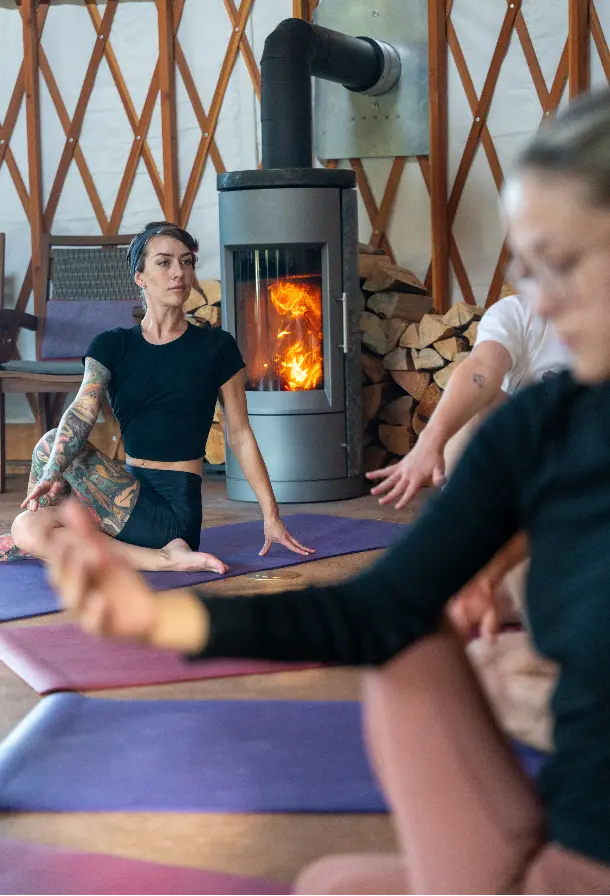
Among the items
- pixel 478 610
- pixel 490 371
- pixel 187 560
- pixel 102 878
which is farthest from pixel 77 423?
pixel 478 610

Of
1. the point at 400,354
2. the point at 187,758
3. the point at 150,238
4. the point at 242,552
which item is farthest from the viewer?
the point at 400,354

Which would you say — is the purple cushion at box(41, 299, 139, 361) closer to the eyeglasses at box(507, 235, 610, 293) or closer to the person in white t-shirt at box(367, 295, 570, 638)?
the person in white t-shirt at box(367, 295, 570, 638)

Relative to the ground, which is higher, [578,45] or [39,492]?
[578,45]

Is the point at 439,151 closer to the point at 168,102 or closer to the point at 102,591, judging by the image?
the point at 168,102

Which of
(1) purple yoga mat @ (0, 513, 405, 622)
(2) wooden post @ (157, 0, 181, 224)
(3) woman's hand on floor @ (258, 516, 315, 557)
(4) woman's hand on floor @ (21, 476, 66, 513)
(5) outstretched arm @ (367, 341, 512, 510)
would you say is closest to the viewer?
(5) outstretched arm @ (367, 341, 512, 510)

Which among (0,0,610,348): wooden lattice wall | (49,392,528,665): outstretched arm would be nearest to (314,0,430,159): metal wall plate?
(0,0,610,348): wooden lattice wall

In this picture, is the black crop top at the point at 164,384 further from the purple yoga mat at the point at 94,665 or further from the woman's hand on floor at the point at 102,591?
the woman's hand on floor at the point at 102,591

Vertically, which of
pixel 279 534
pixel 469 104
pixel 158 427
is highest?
pixel 469 104

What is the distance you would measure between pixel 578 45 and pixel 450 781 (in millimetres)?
4420

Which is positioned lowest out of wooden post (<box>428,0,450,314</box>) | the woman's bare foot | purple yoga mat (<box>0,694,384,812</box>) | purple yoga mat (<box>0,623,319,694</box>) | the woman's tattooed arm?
purple yoga mat (<box>0,694,384,812</box>)

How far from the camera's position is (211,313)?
4.75 metres

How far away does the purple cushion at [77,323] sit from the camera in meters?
4.88

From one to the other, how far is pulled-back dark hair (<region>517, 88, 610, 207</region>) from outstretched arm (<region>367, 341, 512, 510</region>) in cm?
72

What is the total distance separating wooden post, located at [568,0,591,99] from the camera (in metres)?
4.66
